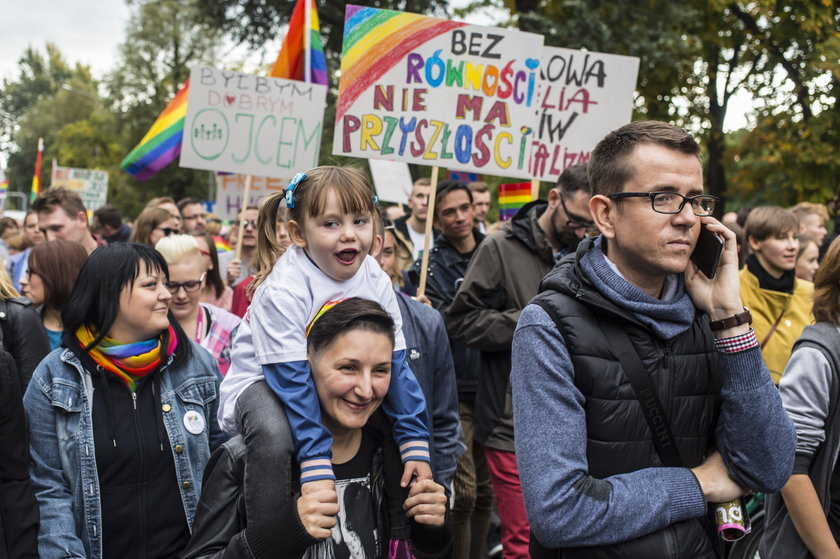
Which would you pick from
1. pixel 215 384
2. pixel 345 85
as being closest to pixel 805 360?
pixel 215 384

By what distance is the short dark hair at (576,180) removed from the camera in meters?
4.42

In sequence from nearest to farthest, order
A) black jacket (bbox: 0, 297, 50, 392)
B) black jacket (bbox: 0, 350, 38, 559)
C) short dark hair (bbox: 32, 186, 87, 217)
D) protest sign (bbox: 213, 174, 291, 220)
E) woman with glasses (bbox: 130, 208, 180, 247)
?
black jacket (bbox: 0, 350, 38, 559) → black jacket (bbox: 0, 297, 50, 392) → short dark hair (bbox: 32, 186, 87, 217) → woman with glasses (bbox: 130, 208, 180, 247) → protest sign (bbox: 213, 174, 291, 220)

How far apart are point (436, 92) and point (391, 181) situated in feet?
16.4

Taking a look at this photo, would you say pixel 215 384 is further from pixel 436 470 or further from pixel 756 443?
pixel 756 443

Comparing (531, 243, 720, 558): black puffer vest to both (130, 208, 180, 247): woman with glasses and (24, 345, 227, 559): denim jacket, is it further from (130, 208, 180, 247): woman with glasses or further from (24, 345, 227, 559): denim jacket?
(130, 208, 180, 247): woman with glasses

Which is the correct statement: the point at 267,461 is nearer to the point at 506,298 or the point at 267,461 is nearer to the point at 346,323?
the point at 346,323

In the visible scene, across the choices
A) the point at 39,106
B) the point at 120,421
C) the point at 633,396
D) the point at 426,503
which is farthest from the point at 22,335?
the point at 39,106

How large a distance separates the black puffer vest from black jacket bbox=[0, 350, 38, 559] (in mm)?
1737

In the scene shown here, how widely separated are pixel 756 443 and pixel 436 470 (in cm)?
160

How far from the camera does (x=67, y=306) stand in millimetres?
3324

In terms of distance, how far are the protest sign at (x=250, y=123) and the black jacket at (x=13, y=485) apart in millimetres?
4508

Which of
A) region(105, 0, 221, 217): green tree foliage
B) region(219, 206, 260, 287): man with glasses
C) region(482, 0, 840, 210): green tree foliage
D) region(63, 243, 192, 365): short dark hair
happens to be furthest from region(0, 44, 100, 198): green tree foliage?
region(63, 243, 192, 365): short dark hair

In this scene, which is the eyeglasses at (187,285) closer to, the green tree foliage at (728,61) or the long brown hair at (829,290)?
the long brown hair at (829,290)

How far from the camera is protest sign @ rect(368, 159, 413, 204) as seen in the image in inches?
413
